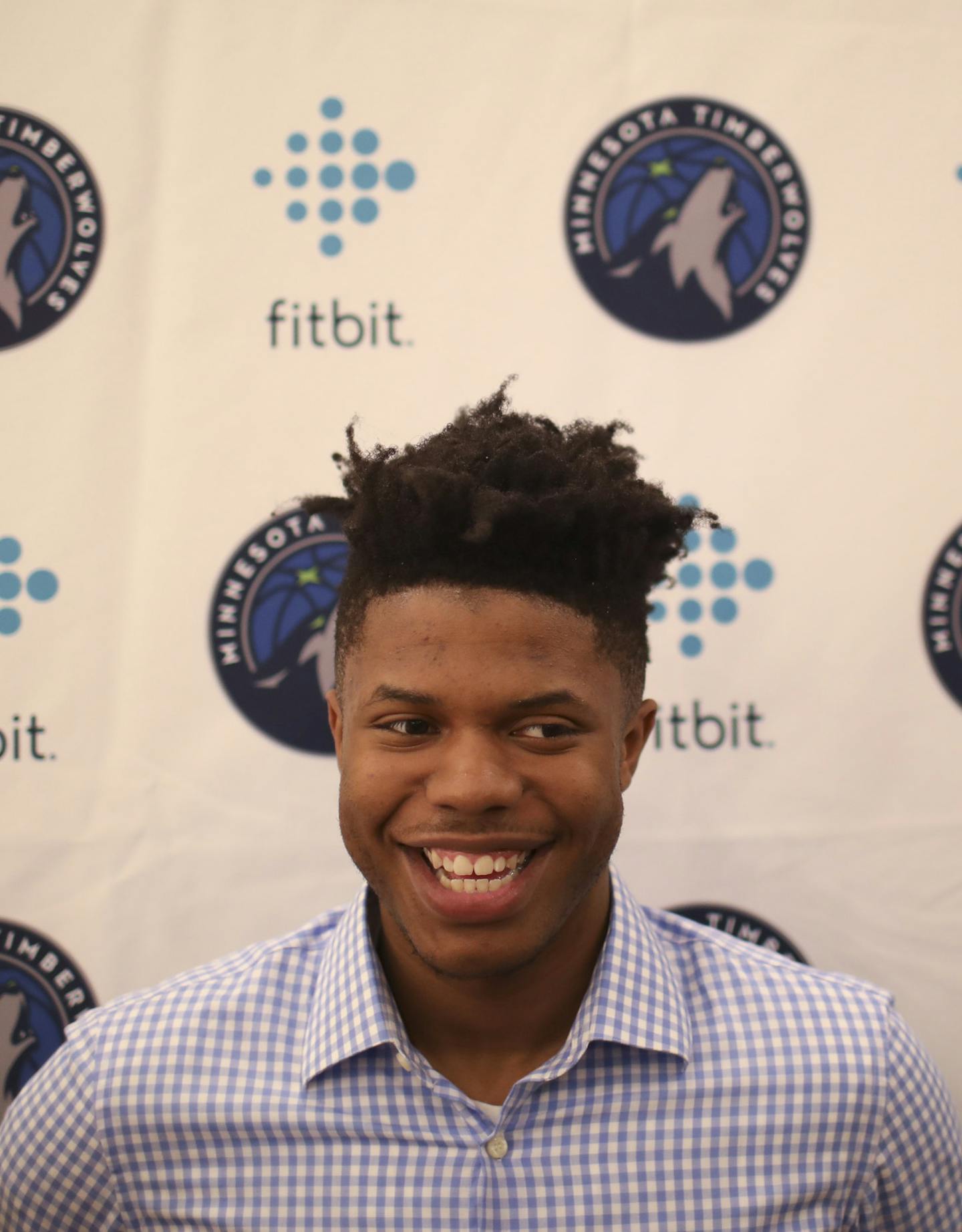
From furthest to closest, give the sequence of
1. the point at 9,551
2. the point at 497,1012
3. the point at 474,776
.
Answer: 1. the point at 9,551
2. the point at 497,1012
3. the point at 474,776

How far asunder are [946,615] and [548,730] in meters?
0.67

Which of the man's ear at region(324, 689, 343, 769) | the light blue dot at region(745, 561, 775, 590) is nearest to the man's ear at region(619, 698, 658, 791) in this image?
the man's ear at region(324, 689, 343, 769)

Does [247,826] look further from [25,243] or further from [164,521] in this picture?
[25,243]

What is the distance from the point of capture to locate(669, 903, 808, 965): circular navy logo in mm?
1319

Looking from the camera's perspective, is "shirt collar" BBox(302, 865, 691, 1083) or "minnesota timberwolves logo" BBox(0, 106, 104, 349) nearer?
"shirt collar" BBox(302, 865, 691, 1083)

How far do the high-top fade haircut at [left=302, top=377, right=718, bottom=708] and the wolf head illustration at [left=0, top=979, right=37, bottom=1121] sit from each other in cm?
65

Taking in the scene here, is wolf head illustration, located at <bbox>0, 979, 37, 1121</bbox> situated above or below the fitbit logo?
below

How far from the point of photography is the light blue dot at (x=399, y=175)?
4.30ft

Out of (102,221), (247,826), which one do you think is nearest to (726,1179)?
(247,826)

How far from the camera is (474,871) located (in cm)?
88

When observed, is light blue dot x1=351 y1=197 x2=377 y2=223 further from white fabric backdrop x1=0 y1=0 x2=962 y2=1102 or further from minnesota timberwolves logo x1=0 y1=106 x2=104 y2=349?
minnesota timberwolves logo x1=0 y1=106 x2=104 y2=349

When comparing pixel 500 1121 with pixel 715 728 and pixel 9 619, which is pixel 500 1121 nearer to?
pixel 715 728

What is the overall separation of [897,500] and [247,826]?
879 mm

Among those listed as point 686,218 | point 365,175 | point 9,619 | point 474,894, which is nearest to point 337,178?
point 365,175
